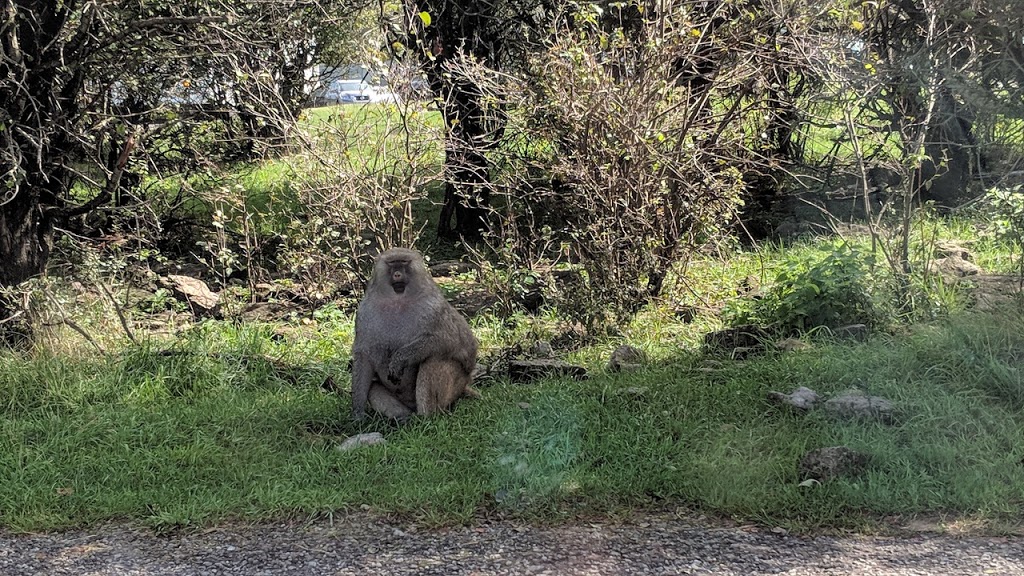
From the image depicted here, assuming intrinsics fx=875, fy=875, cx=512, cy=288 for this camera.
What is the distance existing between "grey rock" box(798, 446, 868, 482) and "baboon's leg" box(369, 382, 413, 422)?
2658mm

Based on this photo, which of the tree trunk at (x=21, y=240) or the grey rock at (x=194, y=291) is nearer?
the tree trunk at (x=21, y=240)

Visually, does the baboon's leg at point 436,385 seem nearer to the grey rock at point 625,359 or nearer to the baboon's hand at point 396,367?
the baboon's hand at point 396,367

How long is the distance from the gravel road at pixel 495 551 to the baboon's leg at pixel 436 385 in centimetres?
141

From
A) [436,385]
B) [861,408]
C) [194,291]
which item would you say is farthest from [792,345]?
[194,291]

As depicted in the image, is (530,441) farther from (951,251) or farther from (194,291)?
(951,251)

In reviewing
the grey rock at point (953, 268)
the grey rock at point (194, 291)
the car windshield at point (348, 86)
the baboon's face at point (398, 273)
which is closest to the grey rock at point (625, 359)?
the baboon's face at point (398, 273)

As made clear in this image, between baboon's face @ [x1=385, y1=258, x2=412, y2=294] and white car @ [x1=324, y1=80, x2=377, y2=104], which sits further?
white car @ [x1=324, y1=80, x2=377, y2=104]

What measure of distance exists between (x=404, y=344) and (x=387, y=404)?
0.47m

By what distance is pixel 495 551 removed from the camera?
4406 millimetres

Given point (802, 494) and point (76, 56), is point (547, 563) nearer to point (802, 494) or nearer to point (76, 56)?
point (802, 494)

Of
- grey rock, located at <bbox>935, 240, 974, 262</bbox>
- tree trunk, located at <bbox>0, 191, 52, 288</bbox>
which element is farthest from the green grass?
grey rock, located at <bbox>935, 240, 974, 262</bbox>

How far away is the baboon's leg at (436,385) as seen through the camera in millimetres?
6047

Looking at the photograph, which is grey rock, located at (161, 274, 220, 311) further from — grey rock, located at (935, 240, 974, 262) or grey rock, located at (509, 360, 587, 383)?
grey rock, located at (935, 240, 974, 262)

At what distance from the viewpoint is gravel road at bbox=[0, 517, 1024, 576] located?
422 cm
